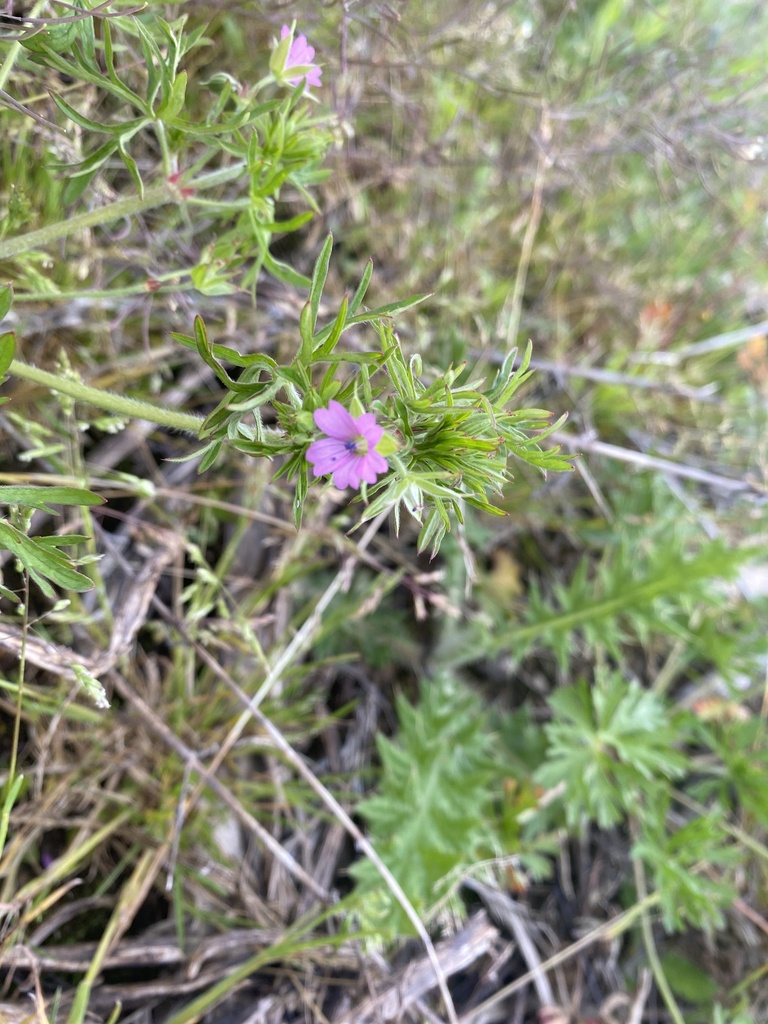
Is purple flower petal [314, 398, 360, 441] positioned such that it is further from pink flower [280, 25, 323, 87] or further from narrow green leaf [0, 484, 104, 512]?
pink flower [280, 25, 323, 87]

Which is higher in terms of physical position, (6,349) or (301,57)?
(301,57)

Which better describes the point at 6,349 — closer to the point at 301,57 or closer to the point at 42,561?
the point at 42,561

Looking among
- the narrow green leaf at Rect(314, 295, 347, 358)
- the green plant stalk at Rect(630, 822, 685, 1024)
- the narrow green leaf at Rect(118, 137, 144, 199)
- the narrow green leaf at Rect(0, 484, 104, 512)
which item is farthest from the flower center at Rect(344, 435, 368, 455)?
the green plant stalk at Rect(630, 822, 685, 1024)

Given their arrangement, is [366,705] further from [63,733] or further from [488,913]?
[63,733]

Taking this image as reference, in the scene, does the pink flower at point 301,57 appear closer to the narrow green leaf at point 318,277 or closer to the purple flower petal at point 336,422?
the narrow green leaf at point 318,277

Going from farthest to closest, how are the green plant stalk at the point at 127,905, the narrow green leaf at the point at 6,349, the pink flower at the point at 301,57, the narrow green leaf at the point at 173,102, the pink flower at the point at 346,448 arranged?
the green plant stalk at the point at 127,905 → the pink flower at the point at 301,57 → the narrow green leaf at the point at 173,102 → the narrow green leaf at the point at 6,349 → the pink flower at the point at 346,448

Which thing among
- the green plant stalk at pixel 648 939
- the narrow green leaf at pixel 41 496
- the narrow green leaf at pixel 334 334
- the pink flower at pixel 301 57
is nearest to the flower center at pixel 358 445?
the narrow green leaf at pixel 334 334

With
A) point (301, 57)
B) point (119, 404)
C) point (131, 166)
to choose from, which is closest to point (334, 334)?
point (119, 404)
